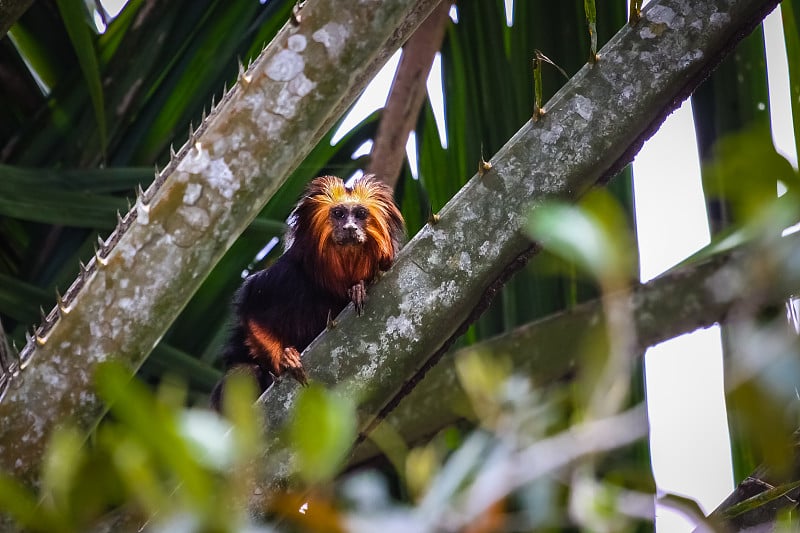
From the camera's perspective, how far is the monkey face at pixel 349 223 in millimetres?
3699

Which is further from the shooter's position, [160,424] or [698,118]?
[698,118]

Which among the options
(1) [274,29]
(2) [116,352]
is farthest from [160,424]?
(1) [274,29]

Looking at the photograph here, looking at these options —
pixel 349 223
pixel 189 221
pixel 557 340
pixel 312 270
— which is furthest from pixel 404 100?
pixel 189 221

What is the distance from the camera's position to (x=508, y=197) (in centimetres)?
210

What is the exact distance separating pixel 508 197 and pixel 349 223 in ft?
5.58

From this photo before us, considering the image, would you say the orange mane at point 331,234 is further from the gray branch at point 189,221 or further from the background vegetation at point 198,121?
the gray branch at point 189,221

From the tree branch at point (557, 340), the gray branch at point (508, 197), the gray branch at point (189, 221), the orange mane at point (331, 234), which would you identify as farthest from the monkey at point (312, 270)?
the gray branch at point (189, 221)

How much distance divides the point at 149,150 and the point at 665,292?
1878 millimetres

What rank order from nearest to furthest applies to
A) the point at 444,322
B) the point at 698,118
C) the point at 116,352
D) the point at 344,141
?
the point at 116,352, the point at 444,322, the point at 698,118, the point at 344,141

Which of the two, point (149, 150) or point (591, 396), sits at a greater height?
point (149, 150)

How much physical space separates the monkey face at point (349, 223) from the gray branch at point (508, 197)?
60.9 inches

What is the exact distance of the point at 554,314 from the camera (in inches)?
125

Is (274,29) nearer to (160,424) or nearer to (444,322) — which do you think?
(444,322)

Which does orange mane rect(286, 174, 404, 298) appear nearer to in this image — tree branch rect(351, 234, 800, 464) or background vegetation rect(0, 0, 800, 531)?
background vegetation rect(0, 0, 800, 531)
